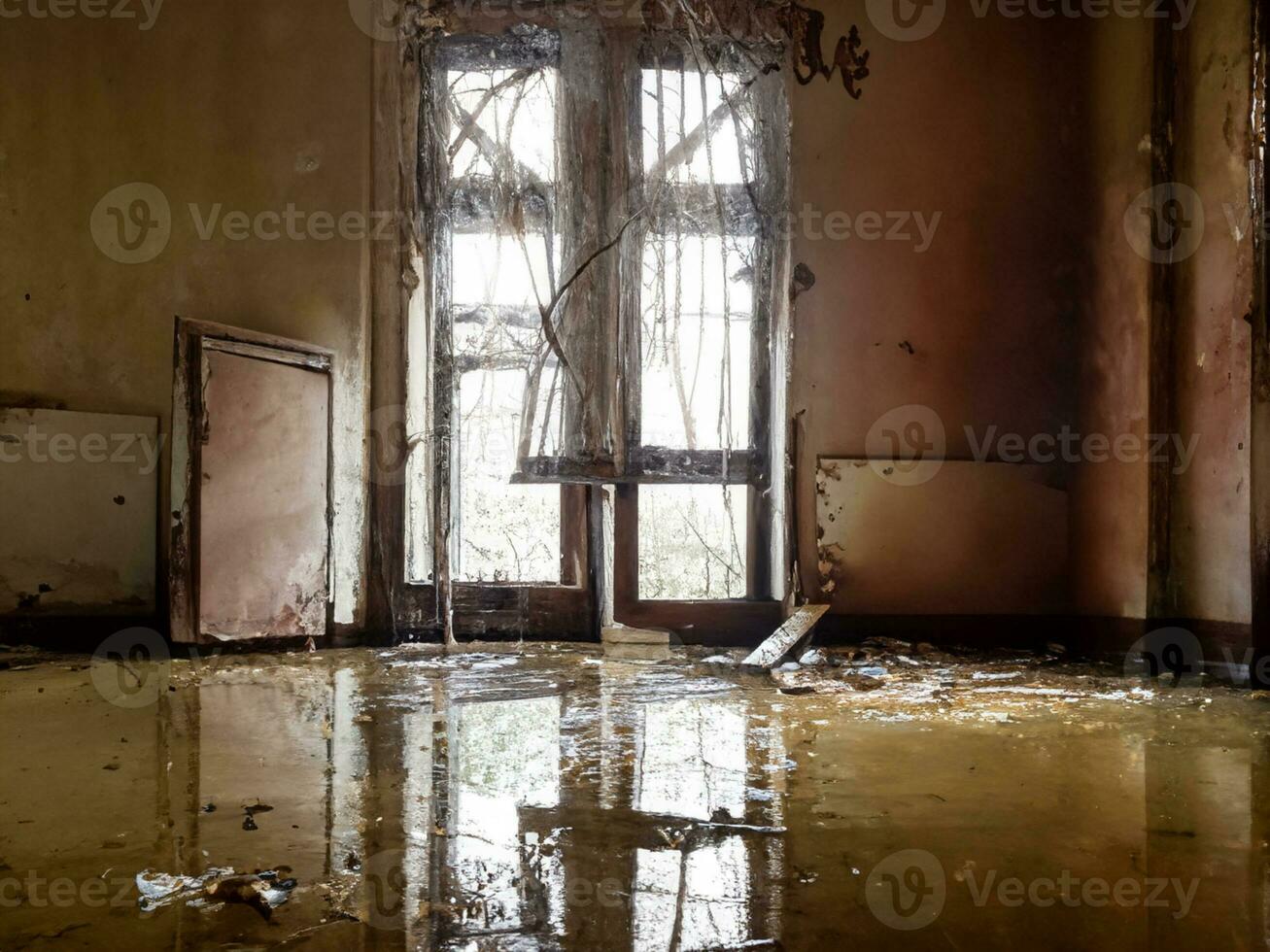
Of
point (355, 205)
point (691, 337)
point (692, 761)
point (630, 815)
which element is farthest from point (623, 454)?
point (630, 815)

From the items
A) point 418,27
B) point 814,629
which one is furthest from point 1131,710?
point 418,27

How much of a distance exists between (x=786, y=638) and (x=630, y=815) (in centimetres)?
191

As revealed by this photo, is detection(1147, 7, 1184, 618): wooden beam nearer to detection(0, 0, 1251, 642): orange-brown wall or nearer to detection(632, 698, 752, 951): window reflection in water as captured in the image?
detection(0, 0, 1251, 642): orange-brown wall

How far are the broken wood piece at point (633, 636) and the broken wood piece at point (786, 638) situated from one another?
0.42 m

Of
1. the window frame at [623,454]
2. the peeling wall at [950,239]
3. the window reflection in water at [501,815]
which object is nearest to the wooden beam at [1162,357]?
the peeling wall at [950,239]

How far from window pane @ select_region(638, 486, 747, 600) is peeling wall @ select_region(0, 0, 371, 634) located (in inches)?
50.4

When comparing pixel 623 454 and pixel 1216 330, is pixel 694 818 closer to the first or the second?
pixel 623 454

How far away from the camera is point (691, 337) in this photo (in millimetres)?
3955

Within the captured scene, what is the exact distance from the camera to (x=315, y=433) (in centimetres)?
376

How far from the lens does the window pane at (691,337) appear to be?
3941 millimetres

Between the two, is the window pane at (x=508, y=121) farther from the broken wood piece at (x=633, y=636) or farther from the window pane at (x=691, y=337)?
the broken wood piece at (x=633, y=636)

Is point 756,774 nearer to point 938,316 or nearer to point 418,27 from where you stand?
point 938,316

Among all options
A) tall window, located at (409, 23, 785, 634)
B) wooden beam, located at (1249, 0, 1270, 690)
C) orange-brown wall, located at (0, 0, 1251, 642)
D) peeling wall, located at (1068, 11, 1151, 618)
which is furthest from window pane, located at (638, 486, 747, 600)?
wooden beam, located at (1249, 0, 1270, 690)

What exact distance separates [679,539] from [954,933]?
9.17 ft
